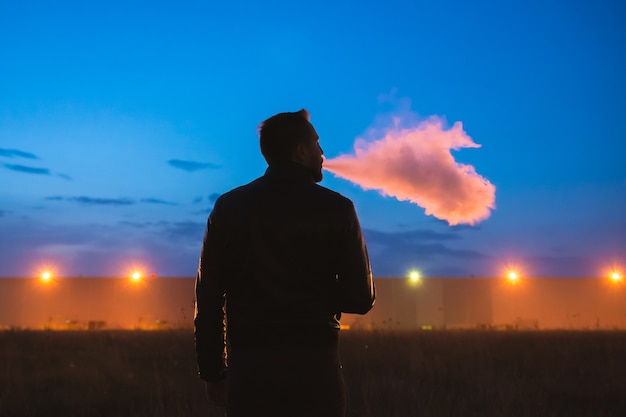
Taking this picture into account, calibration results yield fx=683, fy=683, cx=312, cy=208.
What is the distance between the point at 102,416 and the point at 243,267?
5556 mm

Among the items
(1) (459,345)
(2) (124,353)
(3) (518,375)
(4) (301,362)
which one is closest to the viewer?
(4) (301,362)

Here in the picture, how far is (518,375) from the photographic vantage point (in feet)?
33.2

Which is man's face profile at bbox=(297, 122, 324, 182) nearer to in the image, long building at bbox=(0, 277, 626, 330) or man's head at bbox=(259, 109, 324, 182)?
man's head at bbox=(259, 109, 324, 182)

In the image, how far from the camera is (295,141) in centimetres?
282

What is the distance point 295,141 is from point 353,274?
0.61m

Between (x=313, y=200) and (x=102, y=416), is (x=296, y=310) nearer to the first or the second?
(x=313, y=200)

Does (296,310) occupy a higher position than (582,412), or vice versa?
(296,310)

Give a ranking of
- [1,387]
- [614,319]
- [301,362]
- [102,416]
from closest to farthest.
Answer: [301,362]
[102,416]
[1,387]
[614,319]

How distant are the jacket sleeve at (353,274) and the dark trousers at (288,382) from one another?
21 cm

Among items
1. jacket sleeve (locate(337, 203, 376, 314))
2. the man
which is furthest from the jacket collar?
jacket sleeve (locate(337, 203, 376, 314))

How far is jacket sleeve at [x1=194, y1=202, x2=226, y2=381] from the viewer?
2.80 metres

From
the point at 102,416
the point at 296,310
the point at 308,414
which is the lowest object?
the point at 102,416

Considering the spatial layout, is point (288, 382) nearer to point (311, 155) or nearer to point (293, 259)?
point (293, 259)

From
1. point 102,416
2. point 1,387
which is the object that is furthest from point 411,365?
point 1,387
